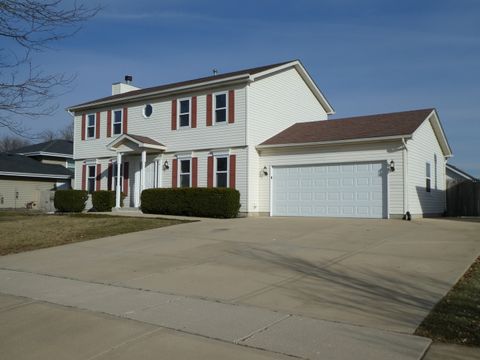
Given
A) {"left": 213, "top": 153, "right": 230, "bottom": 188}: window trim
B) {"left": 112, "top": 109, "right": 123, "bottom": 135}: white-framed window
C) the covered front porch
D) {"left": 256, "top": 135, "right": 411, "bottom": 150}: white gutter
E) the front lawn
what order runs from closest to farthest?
the front lawn, {"left": 256, "top": 135, "right": 411, "bottom": 150}: white gutter, {"left": 213, "top": 153, "right": 230, "bottom": 188}: window trim, the covered front porch, {"left": 112, "top": 109, "right": 123, "bottom": 135}: white-framed window

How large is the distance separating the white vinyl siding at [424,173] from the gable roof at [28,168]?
25.2m

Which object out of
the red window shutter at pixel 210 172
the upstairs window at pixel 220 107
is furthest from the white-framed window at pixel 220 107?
the red window shutter at pixel 210 172

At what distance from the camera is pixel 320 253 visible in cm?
1079

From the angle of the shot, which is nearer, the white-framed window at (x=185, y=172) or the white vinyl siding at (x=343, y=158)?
the white vinyl siding at (x=343, y=158)

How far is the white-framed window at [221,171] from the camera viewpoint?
71.6 feet

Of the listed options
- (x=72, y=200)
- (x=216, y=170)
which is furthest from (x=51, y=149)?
(x=216, y=170)

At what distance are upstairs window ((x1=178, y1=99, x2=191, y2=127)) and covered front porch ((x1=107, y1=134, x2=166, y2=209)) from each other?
1.51 m

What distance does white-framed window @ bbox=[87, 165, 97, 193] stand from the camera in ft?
88.5

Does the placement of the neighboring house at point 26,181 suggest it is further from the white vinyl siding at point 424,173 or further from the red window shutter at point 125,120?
the white vinyl siding at point 424,173

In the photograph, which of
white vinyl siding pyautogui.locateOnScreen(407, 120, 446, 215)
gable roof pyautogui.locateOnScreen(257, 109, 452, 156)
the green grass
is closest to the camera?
the green grass

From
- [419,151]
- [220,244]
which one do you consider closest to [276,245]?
[220,244]

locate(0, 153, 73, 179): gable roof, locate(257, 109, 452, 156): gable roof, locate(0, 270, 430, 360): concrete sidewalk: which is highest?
locate(257, 109, 452, 156): gable roof

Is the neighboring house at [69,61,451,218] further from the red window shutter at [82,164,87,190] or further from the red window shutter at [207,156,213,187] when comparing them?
the red window shutter at [82,164,87,190]

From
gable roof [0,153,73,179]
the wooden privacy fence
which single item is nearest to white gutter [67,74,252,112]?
gable roof [0,153,73,179]
